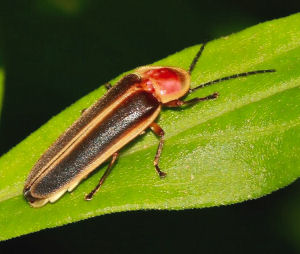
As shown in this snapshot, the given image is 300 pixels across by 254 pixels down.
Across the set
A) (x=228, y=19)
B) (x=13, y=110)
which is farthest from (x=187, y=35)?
(x=13, y=110)

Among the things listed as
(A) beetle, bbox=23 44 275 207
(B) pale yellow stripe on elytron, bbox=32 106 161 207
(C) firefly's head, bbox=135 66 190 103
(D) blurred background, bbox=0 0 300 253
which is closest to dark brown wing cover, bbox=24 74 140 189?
(A) beetle, bbox=23 44 275 207

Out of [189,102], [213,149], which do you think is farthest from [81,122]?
[213,149]

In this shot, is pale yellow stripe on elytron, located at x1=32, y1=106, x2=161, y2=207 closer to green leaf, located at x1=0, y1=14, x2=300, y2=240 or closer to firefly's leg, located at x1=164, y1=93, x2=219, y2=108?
green leaf, located at x1=0, y1=14, x2=300, y2=240

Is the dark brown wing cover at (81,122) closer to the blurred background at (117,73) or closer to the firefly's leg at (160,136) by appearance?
the firefly's leg at (160,136)

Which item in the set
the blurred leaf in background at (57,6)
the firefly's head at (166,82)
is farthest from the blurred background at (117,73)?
the firefly's head at (166,82)

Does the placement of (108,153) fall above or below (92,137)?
below

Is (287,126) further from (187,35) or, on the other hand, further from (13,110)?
(13,110)

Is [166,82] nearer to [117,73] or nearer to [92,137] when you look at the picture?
[92,137]
